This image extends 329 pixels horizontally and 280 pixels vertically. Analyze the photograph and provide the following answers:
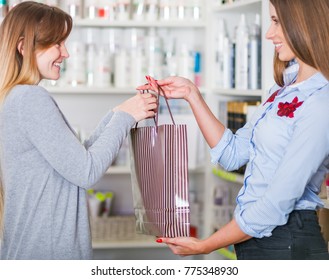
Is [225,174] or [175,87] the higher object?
[175,87]

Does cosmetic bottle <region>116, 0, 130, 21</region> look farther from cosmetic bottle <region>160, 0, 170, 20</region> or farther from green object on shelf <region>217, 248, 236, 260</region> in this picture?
green object on shelf <region>217, 248, 236, 260</region>

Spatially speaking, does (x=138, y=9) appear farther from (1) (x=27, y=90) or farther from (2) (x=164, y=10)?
(1) (x=27, y=90)

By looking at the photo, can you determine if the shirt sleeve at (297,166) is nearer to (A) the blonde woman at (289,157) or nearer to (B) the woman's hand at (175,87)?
(A) the blonde woman at (289,157)

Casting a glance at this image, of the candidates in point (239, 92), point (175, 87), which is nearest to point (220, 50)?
point (239, 92)

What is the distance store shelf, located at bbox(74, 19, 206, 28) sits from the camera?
347cm

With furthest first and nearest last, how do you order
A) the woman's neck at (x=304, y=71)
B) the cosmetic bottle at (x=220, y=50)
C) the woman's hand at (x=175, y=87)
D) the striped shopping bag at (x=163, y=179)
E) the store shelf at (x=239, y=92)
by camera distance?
the cosmetic bottle at (x=220, y=50) → the store shelf at (x=239, y=92) → the woman's hand at (x=175, y=87) → the striped shopping bag at (x=163, y=179) → the woman's neck at (x=304, y=71)

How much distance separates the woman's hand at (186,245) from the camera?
5.74 feet

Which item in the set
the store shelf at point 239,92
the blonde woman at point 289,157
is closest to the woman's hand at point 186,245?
the blonde woman at point 289,157

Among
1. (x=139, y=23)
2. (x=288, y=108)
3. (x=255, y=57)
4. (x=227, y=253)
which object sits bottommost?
(x=227, y=253)

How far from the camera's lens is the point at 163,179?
73.0 inches

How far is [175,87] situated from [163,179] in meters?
0.31

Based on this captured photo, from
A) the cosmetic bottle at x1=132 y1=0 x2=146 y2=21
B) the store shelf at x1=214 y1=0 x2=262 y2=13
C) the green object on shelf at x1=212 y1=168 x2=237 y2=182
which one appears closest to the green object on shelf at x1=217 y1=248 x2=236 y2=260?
the green object on shelf at x1=212 y1=168 x2=237 y2=182

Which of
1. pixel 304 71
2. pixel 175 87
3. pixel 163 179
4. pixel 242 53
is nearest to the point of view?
pixel 304 71

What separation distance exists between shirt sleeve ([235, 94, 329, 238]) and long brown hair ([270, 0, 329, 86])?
0.37ft
